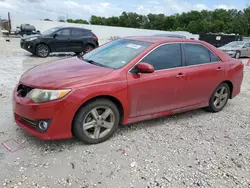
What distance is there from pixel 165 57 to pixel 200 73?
80 cm

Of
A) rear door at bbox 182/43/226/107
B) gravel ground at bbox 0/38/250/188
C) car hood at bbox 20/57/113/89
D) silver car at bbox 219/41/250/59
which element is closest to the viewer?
gravel ground at bbox 0/38/250/188

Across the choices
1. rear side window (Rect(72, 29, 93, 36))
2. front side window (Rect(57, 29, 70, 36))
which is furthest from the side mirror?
rear side window (Rect(72, 29, 93, 36))

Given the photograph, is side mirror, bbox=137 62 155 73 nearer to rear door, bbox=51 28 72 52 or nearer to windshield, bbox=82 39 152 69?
windshield, bbox=82 39 152 69

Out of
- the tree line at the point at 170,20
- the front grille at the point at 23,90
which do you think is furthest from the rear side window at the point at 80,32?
the tree line at the point at 170,20

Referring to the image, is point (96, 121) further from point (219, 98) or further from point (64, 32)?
point (64, 32)

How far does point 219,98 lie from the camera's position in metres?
5.19

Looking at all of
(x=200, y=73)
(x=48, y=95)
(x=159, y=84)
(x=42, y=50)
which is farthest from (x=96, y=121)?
(x=42, y=50)

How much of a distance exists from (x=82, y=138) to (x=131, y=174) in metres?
0.89

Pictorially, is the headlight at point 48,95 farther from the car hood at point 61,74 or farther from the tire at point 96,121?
the tire at point 96,121

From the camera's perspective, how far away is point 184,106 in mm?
4566

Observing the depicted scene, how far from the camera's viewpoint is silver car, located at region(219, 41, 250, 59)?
1741 cm

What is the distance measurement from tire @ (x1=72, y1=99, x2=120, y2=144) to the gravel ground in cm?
13

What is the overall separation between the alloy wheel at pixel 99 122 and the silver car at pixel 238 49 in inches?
621

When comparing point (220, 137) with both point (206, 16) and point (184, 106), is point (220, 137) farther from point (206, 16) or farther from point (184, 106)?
point (206, 16)
